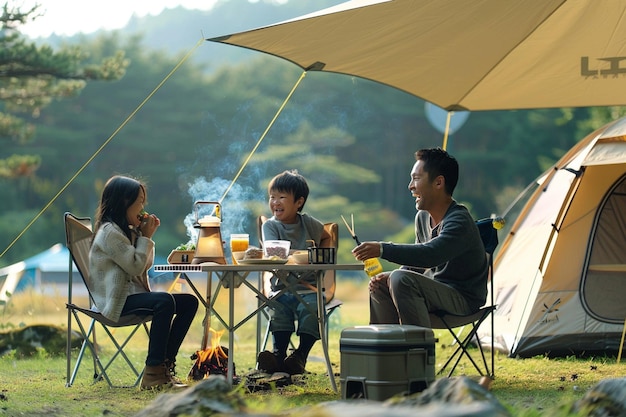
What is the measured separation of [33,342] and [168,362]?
2.07 metres

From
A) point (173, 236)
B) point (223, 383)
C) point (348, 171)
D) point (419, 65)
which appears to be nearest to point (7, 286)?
point (419, 65)

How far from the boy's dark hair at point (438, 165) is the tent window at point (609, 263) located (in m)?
1.63

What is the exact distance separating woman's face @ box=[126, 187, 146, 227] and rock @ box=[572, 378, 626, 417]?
216cm

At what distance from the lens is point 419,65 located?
503 cm

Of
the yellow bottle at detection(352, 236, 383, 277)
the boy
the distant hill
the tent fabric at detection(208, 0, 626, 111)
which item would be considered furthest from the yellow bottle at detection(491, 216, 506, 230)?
the distant hill

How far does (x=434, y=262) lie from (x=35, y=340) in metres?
3.10

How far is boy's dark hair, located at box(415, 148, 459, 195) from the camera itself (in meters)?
4.03

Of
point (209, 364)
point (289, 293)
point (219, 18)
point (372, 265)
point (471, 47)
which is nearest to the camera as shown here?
point (372, 265)

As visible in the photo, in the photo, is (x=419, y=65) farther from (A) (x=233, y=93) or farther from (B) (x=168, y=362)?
(A) (x=233, y=93)

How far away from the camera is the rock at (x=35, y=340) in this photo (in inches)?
229

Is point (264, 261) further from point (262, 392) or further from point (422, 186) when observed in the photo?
point (422, 186)

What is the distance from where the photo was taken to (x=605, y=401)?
262cm

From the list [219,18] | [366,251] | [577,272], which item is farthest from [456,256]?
[219,18]

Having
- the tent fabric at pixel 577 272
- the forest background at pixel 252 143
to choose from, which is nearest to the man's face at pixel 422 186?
the tent fabric at pixel 577 272
